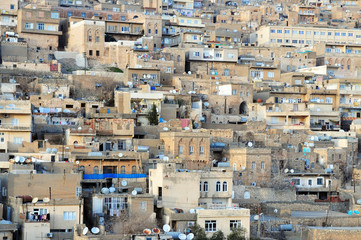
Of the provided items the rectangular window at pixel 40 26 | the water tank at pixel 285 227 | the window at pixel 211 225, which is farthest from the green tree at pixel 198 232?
the rectangular window at pixel 40 26

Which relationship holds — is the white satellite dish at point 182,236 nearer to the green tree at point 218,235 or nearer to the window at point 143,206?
the green tree at point 218,235

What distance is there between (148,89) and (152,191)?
1495 centimetres

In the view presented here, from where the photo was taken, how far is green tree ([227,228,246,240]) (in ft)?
103

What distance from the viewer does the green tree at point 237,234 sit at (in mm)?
31344

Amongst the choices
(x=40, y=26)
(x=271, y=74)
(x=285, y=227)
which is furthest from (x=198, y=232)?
(x=40, y=26)

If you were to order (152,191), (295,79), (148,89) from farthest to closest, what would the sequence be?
(295,79), (148,89), (152,191)

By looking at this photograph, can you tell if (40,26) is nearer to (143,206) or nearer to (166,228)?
(143,206)

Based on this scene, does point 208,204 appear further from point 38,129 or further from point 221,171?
point 38,129

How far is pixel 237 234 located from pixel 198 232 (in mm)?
1569

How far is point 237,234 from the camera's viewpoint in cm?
3158

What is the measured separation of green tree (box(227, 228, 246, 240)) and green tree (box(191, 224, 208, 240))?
1.02 metres

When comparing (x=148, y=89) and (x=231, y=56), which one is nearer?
(x=148, y=89)

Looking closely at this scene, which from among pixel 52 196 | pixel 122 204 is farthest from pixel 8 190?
pixel 122 204

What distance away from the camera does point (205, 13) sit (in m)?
82.6
